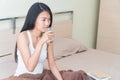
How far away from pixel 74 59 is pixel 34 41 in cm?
94

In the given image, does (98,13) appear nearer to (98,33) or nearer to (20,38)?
(98,33)

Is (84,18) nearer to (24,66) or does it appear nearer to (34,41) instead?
(34,41)

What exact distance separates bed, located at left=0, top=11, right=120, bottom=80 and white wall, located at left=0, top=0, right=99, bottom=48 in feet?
0.75

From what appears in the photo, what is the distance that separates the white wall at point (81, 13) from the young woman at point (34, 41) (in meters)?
0.87

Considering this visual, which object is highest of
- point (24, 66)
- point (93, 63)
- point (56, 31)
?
point (56, 31)

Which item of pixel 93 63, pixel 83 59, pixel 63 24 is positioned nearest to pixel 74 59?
pixel 83 59

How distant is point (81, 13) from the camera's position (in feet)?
11.4

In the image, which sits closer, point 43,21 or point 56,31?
point 43,21

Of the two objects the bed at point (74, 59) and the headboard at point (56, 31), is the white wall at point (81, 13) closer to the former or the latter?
the headboard at point (56, 31)

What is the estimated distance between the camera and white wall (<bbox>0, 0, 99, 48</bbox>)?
2.68 meters

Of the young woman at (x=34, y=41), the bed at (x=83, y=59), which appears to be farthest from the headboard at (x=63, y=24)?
the young woman at (x=34, y=41)

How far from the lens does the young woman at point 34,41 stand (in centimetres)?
165

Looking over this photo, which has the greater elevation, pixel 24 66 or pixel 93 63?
pixel 24 66

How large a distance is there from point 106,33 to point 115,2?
1.58 ft
